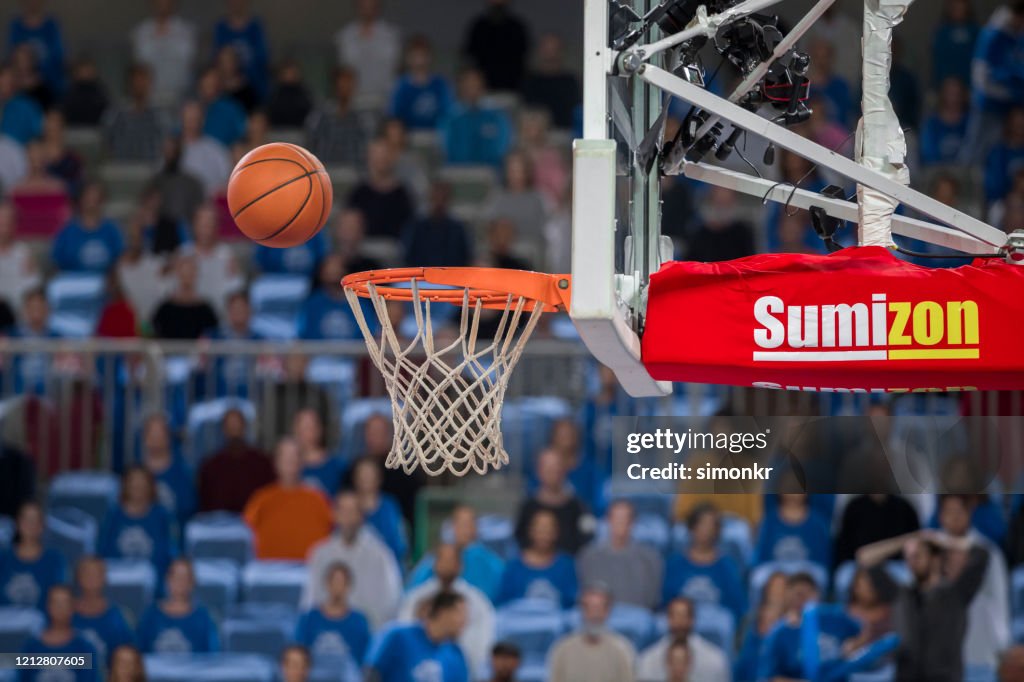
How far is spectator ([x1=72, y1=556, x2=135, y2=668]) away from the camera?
10094 millimetres

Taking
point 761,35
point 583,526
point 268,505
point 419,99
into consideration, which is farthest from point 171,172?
point 761,35

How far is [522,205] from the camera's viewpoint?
512 inches

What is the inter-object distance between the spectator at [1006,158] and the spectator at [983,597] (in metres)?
3.57

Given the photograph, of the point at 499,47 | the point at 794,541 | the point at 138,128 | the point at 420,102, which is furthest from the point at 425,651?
the point at 138,128

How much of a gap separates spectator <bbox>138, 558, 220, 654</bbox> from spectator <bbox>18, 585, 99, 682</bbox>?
41 centimetres

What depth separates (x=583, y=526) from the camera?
10359 mm

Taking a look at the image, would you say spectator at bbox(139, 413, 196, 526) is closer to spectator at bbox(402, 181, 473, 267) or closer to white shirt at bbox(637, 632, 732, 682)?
spectator at bbox(402, 181, 473, 267)

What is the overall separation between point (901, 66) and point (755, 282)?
8.88 metres

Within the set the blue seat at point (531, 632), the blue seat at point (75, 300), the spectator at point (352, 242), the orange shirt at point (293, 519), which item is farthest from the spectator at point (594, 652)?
the blue seat at point (75, 300)

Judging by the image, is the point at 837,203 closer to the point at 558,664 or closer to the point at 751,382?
the point at 751,382

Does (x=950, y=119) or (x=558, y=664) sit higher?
(x=950, y=119)

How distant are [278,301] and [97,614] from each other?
3313 mm

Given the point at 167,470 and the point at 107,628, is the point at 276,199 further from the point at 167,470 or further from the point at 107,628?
the point at 167,470

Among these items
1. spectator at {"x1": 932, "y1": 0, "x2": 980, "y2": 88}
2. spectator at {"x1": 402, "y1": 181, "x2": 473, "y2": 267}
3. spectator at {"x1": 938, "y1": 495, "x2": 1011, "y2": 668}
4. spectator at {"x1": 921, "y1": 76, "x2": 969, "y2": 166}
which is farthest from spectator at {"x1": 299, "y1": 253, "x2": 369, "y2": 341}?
spectator at {"x1": 932, "y1": 0, "x2": 980, "y2": 88}
